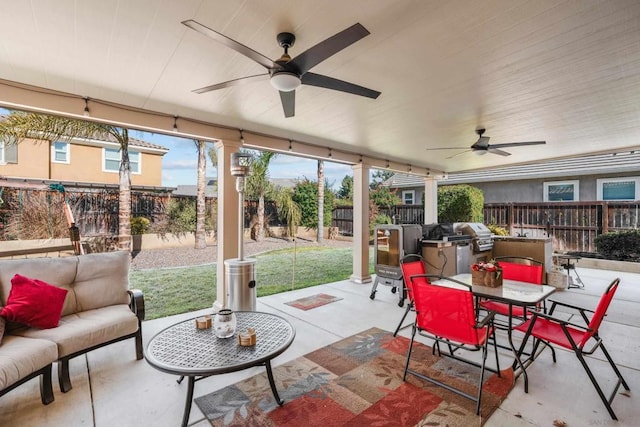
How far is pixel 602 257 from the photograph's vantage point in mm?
7539

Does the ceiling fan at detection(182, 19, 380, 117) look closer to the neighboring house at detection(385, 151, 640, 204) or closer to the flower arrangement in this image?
the flower arrangement

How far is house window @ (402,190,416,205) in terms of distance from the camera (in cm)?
1260

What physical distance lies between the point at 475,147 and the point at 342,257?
5647 millimetres

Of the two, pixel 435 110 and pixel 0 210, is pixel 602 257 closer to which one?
pixel 435 110

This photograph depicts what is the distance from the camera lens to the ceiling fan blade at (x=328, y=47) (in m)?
1.74

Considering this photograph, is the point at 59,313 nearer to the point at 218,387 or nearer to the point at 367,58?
the point at 218,387

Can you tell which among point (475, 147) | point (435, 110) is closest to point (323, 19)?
point (435, 110)

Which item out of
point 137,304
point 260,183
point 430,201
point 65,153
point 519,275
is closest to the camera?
point 137,304

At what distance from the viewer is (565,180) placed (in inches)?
361

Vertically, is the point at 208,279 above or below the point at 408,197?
below

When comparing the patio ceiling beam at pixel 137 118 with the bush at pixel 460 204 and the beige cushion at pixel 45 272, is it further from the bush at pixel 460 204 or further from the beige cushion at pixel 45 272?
the bush at pixel 460 204

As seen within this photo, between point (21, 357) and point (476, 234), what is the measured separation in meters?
6.55

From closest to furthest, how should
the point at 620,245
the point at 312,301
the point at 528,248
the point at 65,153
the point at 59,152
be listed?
the point at 312,301 → the point at 528,248 → the point at 620,245 → the point at 59,152 → the point at 65,153

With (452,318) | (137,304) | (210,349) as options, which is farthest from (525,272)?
(137,304)
